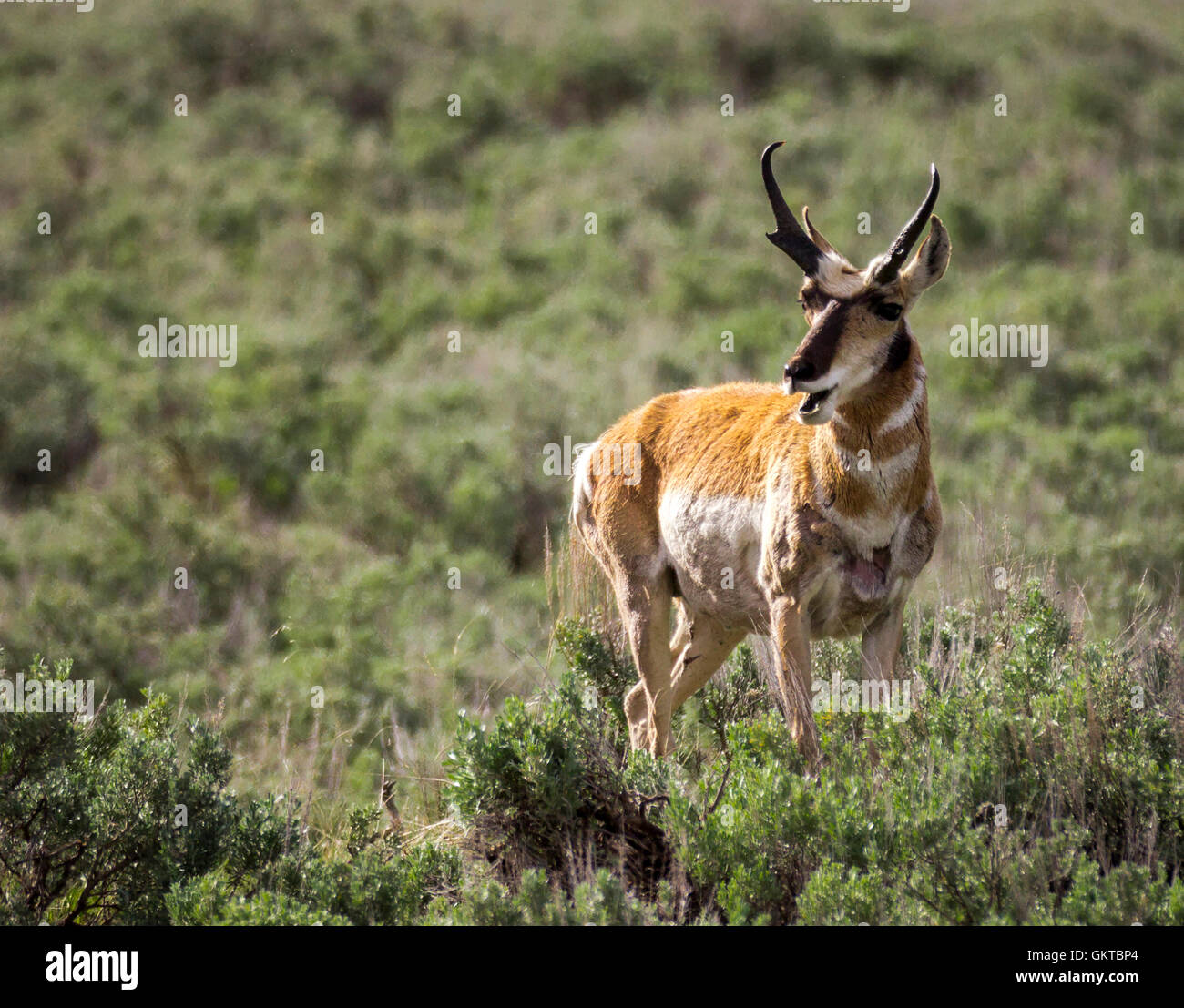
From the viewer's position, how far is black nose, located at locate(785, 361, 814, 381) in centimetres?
625

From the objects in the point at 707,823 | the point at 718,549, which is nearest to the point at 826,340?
the point at 718,549

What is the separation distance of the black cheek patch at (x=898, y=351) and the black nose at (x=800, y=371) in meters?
0.55

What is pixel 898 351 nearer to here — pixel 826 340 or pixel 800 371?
pixel 826 340

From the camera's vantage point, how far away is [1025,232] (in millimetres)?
27281

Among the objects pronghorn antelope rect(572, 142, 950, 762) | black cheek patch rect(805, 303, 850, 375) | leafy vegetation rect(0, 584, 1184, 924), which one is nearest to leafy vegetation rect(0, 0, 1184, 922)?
leafy vegetation rect(0, 584, 1184, 924)

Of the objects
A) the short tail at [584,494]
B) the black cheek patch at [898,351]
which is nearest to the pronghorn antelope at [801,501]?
the black cheek patch at [898,351]

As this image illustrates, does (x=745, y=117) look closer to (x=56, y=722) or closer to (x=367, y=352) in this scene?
(x=367, y=352)

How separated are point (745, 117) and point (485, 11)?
9186mm

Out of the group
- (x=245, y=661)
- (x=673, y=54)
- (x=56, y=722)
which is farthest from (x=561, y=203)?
(x=56, y=722)

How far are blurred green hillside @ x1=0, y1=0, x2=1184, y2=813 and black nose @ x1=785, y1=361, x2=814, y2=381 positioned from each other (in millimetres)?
2309

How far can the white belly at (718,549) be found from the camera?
729cm

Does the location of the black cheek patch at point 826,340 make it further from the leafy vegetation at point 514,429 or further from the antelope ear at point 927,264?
the leafy vegetation at point 514,429

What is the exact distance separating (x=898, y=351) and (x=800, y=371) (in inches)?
26.7

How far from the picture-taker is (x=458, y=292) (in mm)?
26641
